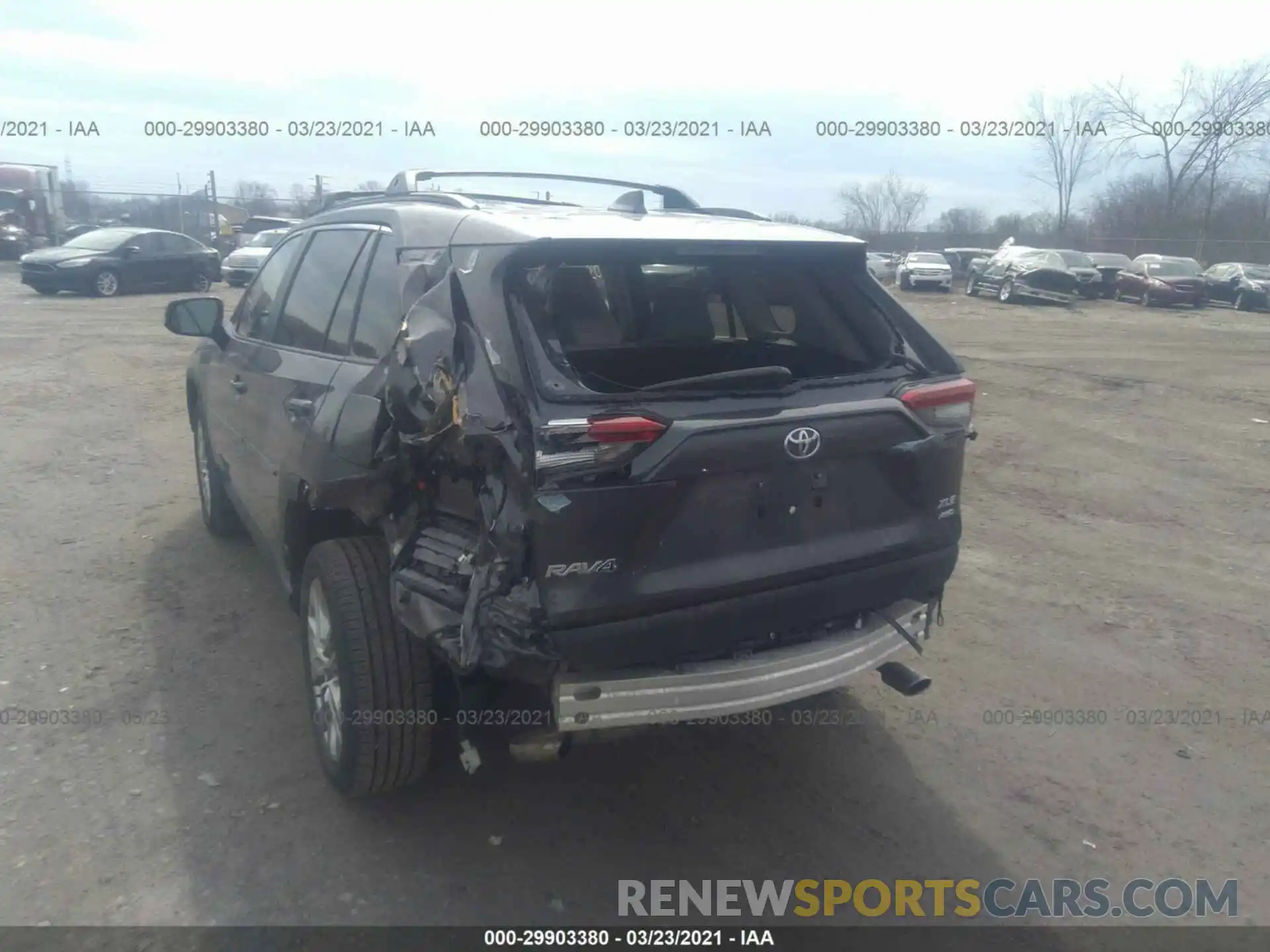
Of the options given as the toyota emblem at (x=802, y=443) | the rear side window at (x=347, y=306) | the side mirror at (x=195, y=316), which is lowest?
the toyota emblem at (x=802, y=443)

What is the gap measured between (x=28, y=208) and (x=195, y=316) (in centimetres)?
3155

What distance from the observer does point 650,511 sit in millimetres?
2668

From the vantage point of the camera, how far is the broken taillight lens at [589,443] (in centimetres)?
256

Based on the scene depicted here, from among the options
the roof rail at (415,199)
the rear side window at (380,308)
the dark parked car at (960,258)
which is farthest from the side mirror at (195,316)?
the dark parked car at (960,258)

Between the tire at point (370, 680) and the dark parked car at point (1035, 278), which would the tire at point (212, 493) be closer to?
the tire at point (370, 680)

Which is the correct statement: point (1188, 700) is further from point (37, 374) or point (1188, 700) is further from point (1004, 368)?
point (37, 374)

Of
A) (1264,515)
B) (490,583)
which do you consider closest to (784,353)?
(490,583)

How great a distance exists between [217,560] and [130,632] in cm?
93

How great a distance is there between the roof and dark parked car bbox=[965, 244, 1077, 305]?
26.0 m

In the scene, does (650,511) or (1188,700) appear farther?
(1188,700)

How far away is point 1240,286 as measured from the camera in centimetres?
2927

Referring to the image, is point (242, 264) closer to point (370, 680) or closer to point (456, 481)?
point (370, 680)

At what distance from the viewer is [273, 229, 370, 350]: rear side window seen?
12.7 feet

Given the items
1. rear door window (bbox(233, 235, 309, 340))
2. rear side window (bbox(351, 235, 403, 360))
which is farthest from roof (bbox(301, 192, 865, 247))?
rear door window (bbox(233, 235, 309, 340))
